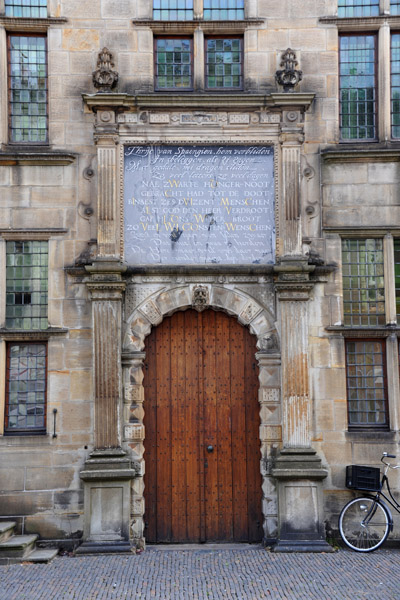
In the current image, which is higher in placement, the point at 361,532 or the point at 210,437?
the point at 210,437

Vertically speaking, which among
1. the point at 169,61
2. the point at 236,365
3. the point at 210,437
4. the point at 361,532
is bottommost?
the point at 361,532

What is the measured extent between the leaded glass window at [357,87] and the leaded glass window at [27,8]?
468 centimetres

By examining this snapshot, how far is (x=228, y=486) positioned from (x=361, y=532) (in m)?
1.99

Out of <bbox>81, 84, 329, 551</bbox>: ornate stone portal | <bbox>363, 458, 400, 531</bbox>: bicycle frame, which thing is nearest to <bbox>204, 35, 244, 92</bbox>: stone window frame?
<bbox>81, 84, 329, 551</bbox>: ornate stone portal

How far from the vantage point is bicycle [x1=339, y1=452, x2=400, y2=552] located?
9.66 m

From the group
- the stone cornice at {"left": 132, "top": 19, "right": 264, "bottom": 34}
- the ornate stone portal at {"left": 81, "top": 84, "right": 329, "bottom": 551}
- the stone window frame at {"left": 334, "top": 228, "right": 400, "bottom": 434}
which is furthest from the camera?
the stone cornice at {"left": 132, "top": 19, "right": 264, "bottom": 34}

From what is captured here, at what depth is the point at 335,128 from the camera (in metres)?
10.5

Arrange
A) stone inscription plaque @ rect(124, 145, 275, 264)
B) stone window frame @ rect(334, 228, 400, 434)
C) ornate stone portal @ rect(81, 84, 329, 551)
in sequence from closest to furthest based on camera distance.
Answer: ornate stone portal @ rect(81, 84, 329, 551), stone window frame @ rect(334, 228, 400, 434), stone inscription plaque @ rect(124, 145, 275, 264)

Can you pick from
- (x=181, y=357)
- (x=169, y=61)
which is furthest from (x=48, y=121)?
(x=181, y=357)

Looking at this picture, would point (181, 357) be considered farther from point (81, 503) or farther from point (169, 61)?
point (169, 61)

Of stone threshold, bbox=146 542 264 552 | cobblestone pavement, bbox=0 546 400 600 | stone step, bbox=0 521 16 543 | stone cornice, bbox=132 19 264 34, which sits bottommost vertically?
cobblestone pavement, bbox=0 546 400 600

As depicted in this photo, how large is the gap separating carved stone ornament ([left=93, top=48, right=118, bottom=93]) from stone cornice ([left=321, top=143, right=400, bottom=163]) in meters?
3.34

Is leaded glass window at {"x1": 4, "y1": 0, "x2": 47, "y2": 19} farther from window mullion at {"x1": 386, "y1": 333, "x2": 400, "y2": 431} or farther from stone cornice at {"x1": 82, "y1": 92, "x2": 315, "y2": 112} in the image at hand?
window mullion at {"x1": 386, "y1": 333, "x2": 400, "y2": 431}

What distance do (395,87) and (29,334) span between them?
6780 millimetres
